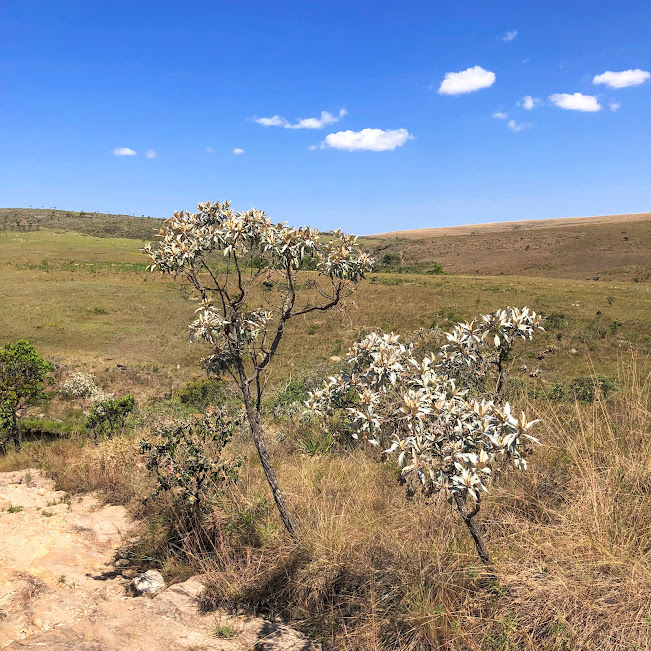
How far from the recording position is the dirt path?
3078mm

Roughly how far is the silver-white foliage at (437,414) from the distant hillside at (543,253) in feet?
167

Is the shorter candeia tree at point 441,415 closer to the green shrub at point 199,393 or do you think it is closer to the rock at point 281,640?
the rock at point 281,640

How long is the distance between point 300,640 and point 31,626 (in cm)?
183

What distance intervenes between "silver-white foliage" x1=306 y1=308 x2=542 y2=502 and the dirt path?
162 cm

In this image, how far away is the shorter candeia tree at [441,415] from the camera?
250 cm

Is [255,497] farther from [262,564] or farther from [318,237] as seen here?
[318,237]

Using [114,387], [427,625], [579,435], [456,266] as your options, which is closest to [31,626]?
[427,625]

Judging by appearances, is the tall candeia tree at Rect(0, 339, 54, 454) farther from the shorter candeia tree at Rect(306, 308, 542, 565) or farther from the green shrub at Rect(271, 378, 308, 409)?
the shorter candeia tree at Rect(306, 308, 542, 565)

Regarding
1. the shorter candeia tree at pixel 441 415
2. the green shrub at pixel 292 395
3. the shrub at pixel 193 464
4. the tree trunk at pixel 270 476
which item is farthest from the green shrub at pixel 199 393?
the shorter candeia tree at pixel 441 415

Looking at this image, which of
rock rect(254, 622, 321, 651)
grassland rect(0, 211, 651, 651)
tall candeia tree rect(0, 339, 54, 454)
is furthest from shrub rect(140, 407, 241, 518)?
tall candeia tree rect(0, 339, 54, 454)

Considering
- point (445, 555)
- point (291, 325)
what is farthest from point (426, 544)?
point (291, 325)

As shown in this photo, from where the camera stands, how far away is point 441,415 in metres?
2.70

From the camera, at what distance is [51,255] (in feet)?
173

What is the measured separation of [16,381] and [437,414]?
10.3 metres
